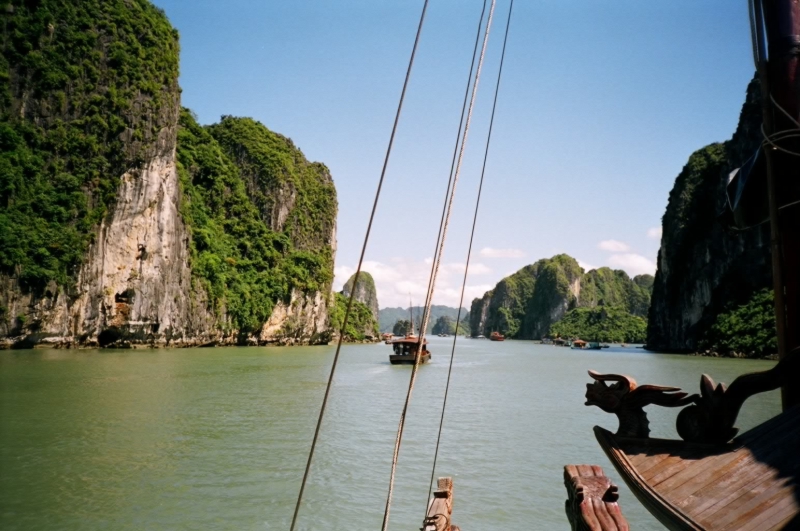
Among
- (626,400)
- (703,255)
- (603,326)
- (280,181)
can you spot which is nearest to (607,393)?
(626,400)

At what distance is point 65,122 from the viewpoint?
27.7 m

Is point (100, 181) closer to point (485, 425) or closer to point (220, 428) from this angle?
point (220, 428)

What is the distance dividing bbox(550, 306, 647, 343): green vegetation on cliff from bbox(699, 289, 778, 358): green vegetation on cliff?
155ft

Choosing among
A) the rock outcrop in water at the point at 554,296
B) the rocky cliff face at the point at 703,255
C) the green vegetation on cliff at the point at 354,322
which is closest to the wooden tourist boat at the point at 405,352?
the rocky cliff face at the point at 703,255

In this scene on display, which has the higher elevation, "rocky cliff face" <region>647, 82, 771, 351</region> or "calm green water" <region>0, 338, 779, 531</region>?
"rocky cliff face" <region>647, 82, 771, 351</region>

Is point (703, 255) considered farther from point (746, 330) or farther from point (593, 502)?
point (593, 502)

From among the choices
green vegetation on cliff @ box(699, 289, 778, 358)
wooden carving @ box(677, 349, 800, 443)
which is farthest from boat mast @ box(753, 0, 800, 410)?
green vegetation on cliff @ box(699, 289, 778, 358)

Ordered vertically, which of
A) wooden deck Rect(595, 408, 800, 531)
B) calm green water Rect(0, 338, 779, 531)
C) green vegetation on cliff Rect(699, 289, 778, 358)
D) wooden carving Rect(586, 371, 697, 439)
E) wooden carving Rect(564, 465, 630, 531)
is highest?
green vegetation on cliff Rect(699, 289, 778, 358)

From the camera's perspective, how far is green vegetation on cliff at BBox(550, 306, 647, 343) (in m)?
89.4

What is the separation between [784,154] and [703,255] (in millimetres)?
54992

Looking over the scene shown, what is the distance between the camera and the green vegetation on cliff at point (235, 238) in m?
39.2

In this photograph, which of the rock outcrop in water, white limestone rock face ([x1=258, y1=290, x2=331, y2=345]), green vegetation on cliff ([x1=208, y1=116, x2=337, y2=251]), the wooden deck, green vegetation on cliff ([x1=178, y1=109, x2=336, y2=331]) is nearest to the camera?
the wooden deck

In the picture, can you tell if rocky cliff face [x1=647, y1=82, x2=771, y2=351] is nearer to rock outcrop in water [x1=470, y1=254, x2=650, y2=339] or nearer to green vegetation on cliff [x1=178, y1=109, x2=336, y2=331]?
green vegetation on cliff [x1=178, y1=109, x2=336, y2=331]

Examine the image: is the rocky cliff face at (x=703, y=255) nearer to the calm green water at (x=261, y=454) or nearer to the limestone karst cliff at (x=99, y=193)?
the calm green water at (x=261, y=454)
